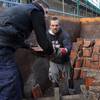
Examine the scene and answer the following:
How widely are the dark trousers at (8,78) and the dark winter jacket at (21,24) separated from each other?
0.13m

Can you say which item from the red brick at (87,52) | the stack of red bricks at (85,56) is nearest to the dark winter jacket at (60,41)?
the stack of red bricks at (85,56)

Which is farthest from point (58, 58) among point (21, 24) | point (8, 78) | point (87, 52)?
point (8, 78)

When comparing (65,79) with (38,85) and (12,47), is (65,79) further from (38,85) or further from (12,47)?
(12,47)

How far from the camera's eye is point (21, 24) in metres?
4.33

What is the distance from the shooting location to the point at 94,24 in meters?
9.21

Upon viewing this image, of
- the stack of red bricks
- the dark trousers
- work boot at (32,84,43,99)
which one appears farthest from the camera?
the stack of red bricks

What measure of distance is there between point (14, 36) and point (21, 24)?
6.0 inches

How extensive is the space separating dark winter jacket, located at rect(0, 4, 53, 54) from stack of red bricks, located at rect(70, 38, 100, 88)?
3.82 m

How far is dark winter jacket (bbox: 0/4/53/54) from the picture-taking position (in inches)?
169

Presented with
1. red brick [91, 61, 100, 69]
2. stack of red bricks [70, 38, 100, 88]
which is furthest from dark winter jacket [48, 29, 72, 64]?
red brick [91, 61, 100, 69]

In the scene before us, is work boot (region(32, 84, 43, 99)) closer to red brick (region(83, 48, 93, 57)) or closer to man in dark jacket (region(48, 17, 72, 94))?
man in dark jacket (region(48, 17, 72, 94))

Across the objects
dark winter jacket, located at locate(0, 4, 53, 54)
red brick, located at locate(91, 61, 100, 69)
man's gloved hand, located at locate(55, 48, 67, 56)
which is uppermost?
dark winter jacket, located at locate(0, 4, 53, 54)

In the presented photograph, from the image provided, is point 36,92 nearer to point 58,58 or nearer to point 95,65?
point 58,58

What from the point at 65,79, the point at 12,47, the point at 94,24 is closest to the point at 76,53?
the point at 94,24
